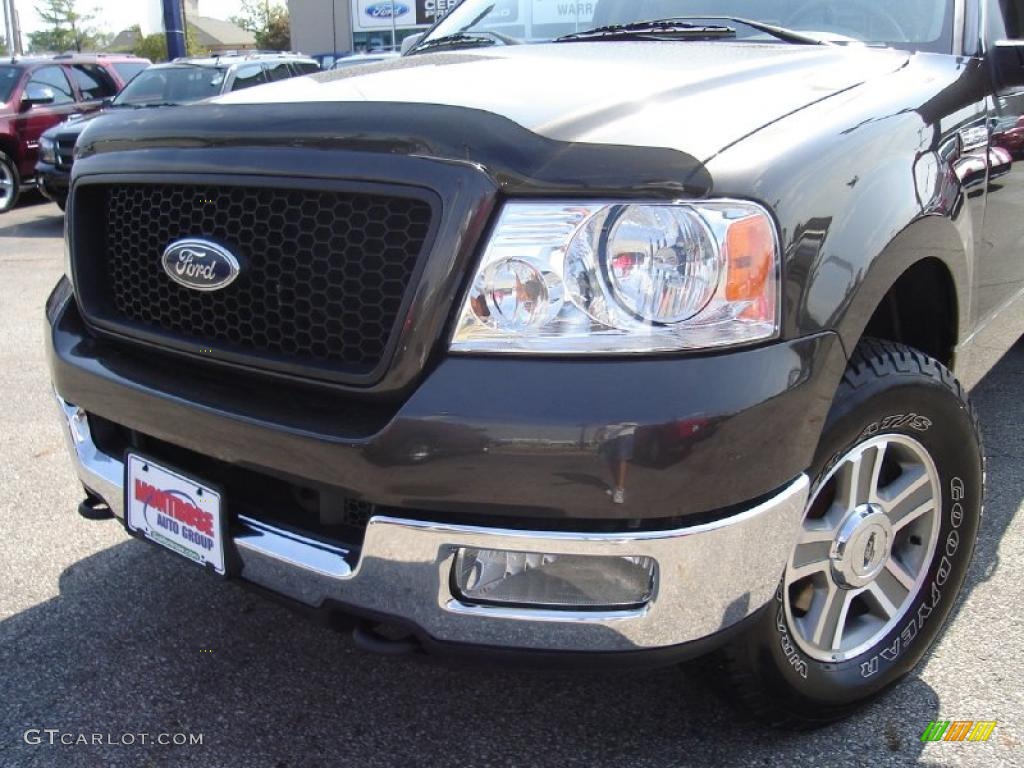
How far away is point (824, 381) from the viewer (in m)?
1.70

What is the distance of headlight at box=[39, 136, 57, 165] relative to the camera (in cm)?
961

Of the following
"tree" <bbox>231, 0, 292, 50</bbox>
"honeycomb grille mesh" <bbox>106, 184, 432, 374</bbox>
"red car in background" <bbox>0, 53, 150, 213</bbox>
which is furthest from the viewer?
"tree" <bbox>231, 0, 292, 50</bbox>

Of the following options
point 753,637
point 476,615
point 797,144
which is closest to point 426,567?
point 476,615

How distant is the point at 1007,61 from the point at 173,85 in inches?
363

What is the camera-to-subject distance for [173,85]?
33.3ft

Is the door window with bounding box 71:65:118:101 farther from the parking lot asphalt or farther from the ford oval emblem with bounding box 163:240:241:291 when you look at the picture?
the ford oval emblem with bounding box 163:240:241:291

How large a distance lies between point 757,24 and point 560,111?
122 cm

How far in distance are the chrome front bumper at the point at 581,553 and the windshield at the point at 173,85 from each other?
9335mm

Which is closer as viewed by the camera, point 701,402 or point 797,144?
point 701,402

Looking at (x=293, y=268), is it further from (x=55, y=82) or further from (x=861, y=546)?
(x=55, y=82)

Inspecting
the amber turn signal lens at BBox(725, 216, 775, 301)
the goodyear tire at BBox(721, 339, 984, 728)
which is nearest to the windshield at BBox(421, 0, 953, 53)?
the goodyear tire at BBox(721, 339, 984, 728)

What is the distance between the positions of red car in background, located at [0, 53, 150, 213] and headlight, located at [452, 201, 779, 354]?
436 inches

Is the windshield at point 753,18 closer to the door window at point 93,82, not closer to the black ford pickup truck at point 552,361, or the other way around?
the black ford pickup truck at point 552,361

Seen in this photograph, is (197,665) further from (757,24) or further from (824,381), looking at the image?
(757,24)
